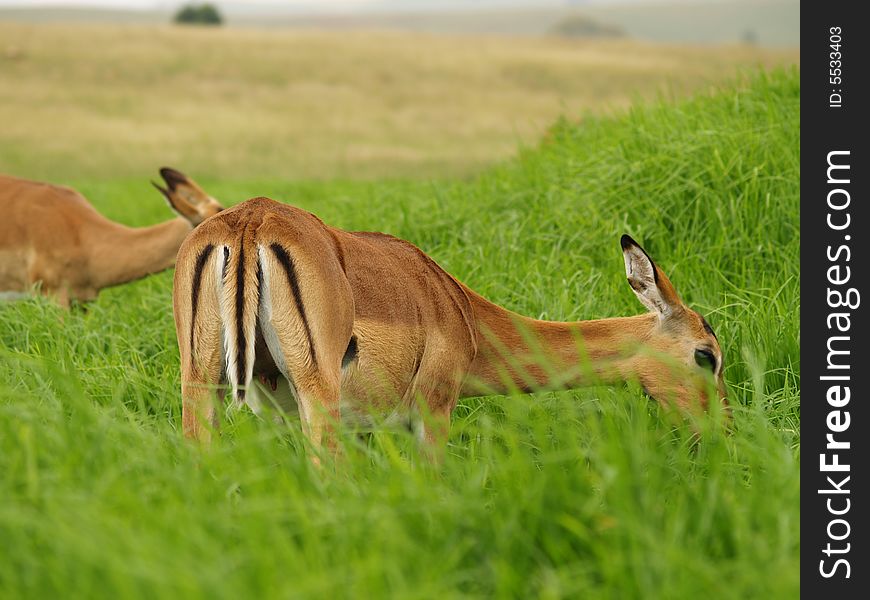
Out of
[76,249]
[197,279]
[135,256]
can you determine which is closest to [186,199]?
[135,256]

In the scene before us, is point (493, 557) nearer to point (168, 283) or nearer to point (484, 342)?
point (484, 342)

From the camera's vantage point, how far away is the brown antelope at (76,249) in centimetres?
695

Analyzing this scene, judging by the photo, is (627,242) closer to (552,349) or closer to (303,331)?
(552,349)

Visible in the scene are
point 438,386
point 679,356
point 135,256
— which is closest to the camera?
point 438,386

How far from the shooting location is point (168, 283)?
7035 millimetres

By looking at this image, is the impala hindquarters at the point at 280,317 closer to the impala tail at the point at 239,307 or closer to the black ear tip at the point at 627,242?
the impala tail at the point at 239,307

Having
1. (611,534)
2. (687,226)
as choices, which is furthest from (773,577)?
(687,226)

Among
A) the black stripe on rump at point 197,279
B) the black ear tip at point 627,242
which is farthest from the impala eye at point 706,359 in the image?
the black stripe on rump at point 197,279

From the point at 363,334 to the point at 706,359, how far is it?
133 centimetres

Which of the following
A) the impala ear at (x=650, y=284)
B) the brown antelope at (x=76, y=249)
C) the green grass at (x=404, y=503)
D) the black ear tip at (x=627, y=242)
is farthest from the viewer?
the brown antelope at (x=76, y=249)

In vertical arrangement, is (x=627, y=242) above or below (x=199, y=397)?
above

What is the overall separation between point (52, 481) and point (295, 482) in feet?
1.98

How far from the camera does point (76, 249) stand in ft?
23.2

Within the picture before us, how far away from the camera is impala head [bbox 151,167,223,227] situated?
6.80 m
